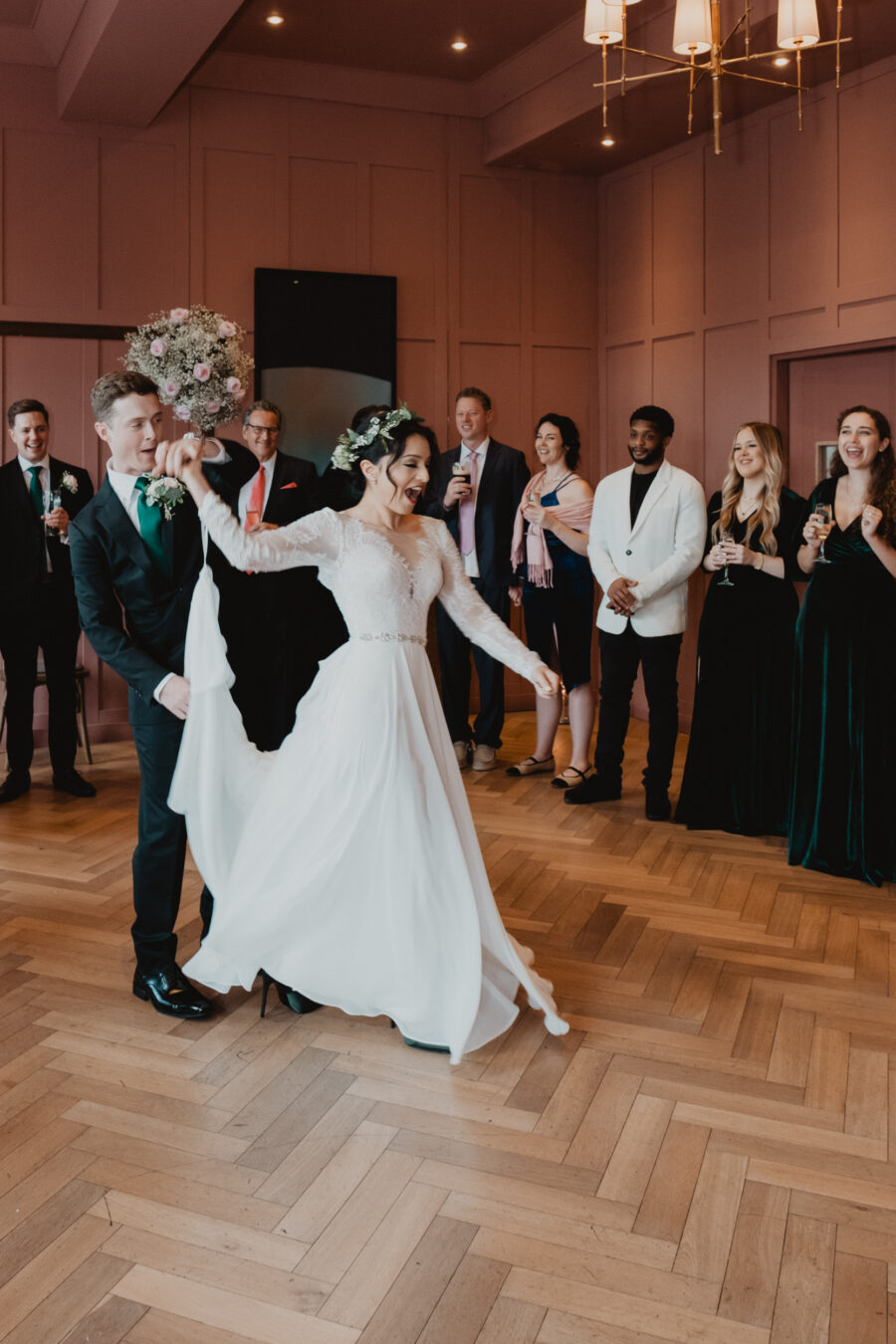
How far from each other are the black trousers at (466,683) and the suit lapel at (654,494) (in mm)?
1076

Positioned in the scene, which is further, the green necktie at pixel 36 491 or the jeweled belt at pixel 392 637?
the green necktie at pixel 36 491

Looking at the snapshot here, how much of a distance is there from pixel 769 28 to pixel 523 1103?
5124 millimetres

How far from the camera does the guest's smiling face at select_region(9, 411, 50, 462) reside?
5723 mm

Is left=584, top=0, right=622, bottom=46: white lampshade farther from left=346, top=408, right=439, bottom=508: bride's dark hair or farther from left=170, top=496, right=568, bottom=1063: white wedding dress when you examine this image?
left=170, top=496, right=568, bottom=1063: white wedding dress

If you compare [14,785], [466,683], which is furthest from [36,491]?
[466,683]

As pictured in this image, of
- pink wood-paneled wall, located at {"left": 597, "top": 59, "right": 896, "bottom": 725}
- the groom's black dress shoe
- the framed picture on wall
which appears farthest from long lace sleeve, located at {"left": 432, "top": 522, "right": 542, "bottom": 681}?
the framed picture on wall

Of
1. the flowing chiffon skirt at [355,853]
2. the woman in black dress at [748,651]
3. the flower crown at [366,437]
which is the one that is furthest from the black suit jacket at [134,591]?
the woman in black dress at [748,651]

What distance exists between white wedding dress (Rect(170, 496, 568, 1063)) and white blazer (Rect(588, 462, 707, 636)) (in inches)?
87.1

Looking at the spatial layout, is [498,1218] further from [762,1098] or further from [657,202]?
[657,202]

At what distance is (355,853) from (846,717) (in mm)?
2311

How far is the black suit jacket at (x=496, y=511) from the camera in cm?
613

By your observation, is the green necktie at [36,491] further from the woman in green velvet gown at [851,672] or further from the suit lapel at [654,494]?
the woman in green velvet gown at [851,672]

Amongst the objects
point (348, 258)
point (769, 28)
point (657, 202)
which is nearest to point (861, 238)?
point (769, 28)

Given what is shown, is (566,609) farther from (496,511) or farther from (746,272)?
(746,272)
